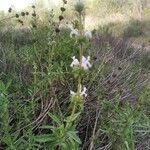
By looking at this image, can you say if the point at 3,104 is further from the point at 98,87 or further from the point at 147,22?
the point at 147,22

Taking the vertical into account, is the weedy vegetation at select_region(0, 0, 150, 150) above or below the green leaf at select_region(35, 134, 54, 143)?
below

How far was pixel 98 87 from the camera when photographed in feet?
8.02

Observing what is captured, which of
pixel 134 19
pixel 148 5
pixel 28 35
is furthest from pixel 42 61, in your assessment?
pixel 148 5

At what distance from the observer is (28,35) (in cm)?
474

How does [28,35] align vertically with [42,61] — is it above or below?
below

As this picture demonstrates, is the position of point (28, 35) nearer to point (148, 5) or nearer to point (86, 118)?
point (86, 118)

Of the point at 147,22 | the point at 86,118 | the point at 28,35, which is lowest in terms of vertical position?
the point at 147,22

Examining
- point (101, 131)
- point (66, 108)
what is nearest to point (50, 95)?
point (66, 108)

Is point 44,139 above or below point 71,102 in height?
below

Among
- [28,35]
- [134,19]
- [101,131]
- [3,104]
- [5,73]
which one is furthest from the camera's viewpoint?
[134,19]

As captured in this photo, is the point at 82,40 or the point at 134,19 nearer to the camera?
the point at 82,40

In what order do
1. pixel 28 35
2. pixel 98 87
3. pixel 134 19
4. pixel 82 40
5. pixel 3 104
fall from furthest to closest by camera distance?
pixel 134 19
pixel 28 35
pixel 98 87
pixel 3 104
pixel 82 40

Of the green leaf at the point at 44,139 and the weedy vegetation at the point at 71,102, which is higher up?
the green leaf at the point at 44,139

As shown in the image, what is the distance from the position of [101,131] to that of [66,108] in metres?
0.23
